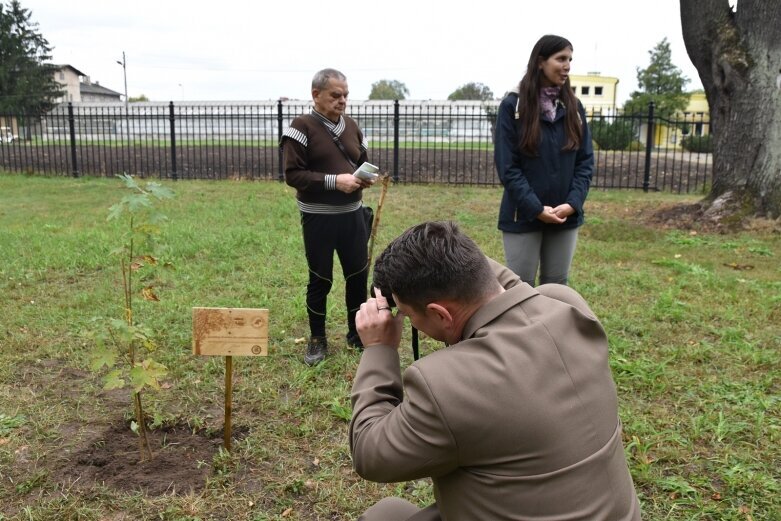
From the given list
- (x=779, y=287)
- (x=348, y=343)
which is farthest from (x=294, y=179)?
(x=779, y=287)

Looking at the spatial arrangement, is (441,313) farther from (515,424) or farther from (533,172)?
(533,172)

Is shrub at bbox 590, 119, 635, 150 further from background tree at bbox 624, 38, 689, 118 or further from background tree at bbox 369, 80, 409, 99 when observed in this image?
background tree at bbox 369, 80, 409, 99

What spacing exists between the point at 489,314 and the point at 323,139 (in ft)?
8.58

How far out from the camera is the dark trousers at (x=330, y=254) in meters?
3.91

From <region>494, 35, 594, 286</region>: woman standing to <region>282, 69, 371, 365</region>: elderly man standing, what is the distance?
2.80 feet

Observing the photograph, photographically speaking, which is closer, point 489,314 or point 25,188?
point 489,314

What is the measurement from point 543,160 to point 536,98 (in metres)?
0.33

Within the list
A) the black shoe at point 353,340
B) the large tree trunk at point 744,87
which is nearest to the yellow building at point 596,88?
the large tree trunk at point 744,87

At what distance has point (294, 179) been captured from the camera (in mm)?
3738

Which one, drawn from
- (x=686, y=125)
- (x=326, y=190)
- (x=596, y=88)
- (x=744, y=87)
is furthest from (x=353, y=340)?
(x=596, y=88)

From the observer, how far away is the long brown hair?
137 inches

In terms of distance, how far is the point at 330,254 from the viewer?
3.97 metres

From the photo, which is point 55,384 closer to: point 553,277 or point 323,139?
point 323,139

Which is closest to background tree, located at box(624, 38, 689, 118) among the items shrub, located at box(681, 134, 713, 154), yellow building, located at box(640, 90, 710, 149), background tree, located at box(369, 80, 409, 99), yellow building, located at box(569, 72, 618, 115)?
yellow building, located at box(640, 90, 710, 149)
